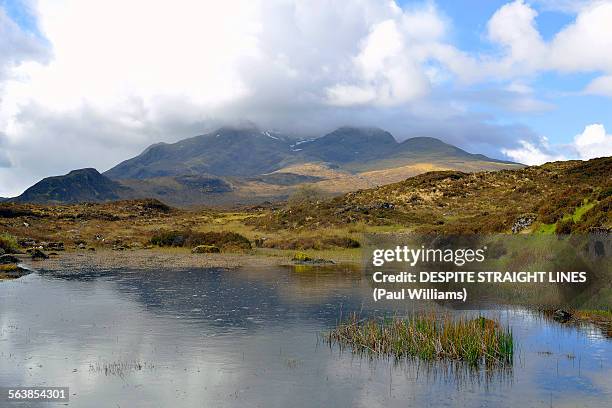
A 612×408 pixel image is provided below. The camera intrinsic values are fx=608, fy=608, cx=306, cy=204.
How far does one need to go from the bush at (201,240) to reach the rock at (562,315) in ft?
153

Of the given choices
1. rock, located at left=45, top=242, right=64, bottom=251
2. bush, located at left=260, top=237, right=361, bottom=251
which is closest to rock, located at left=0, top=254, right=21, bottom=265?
rock, located at left=45, top=242, right=64, bottom=251

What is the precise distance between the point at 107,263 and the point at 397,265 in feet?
92.0

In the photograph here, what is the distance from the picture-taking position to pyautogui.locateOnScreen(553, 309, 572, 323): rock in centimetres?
3127

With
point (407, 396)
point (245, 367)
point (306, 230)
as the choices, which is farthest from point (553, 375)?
point (306, 230)

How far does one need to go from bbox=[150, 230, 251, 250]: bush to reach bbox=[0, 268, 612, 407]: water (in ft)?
121

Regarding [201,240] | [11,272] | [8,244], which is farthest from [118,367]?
[201,240]

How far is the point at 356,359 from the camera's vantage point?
2406 cm

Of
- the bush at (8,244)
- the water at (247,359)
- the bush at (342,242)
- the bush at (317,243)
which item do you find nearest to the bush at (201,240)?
the bush at (317,243)

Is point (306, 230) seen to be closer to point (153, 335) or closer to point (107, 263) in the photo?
point (107, 263)

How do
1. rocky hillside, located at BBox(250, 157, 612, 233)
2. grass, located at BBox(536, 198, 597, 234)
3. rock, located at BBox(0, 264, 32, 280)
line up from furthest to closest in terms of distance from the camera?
rocky hillside, located at BBox(250, 157, 612, 233) < rock, located at BBox(0, 264, 32, 280) < grass, located at BBox(536, 198, 597, 234)

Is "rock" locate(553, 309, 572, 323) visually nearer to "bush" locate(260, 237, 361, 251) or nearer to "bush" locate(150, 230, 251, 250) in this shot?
"bush" locate(260, 237, 361, 251)

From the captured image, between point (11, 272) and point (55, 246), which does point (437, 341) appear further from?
point (55, 246)

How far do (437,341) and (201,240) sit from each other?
187ft

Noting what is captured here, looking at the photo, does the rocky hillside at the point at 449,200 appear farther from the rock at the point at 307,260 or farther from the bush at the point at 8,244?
the bush at the point at 8,244
